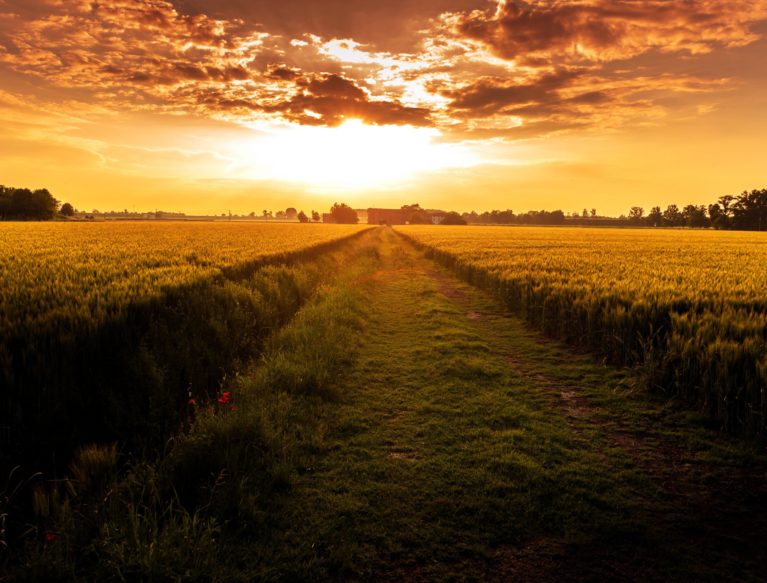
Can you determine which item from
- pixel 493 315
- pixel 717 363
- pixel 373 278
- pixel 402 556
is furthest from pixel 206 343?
pixel 373 278

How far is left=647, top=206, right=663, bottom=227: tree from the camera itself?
17638 cm

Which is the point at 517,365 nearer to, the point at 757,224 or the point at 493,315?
the point at 493,315

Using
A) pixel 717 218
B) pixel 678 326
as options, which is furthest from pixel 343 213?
pixel 678 326

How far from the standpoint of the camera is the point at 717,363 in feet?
20.1

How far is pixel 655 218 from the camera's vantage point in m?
179

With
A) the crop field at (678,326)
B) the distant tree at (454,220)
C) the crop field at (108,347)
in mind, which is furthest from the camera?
the distant tree at (454,220)

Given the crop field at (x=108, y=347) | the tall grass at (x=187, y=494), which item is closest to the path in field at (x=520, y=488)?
the tall grass at (x=187, y=494)

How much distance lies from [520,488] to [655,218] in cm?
21129

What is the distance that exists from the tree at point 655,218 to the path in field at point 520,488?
203788 millimetres

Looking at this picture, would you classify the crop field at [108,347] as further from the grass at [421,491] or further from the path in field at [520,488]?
the path in field at [520,488]

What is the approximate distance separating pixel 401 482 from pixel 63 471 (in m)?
3.61

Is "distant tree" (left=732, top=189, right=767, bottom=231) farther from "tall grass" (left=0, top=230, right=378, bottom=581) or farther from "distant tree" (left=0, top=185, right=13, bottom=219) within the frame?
"distant tree" (left=0, top=185, right=13, bottom=219)

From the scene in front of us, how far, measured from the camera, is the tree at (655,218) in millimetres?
176375

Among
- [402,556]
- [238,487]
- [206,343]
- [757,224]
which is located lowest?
[402,556]
